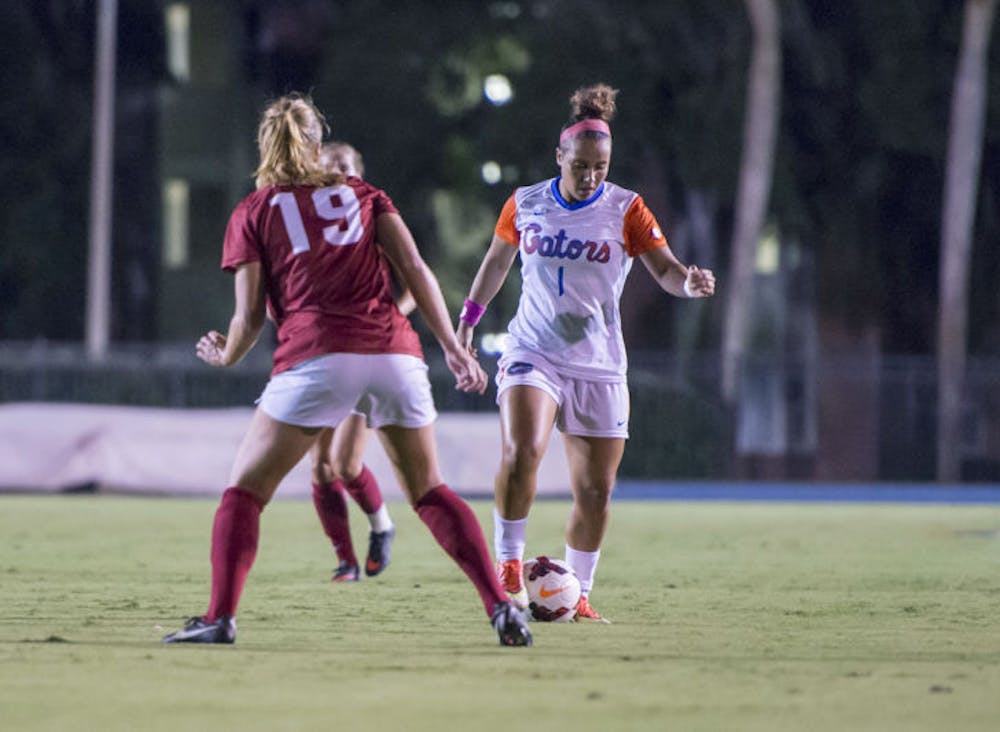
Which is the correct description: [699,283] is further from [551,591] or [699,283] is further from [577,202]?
[551,591]

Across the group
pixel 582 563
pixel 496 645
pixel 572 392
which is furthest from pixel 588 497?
pixel 496 645

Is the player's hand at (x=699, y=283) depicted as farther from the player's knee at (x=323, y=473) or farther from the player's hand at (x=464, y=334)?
the player's knee at (x=323, y=473)

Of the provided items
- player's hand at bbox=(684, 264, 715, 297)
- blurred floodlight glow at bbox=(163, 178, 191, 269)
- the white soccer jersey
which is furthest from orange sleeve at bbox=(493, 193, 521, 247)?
blurred floodlight glow at bbox=(163, 178, 191, 269)

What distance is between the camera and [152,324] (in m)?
37.4

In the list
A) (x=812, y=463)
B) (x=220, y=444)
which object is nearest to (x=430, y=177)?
(x=812, y=463)

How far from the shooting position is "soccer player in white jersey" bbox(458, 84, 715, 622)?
9148mm

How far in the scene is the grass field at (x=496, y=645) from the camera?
618cm

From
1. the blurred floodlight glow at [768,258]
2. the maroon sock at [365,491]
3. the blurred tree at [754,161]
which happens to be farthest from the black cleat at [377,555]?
the blurred floodlight glow at [768,258]

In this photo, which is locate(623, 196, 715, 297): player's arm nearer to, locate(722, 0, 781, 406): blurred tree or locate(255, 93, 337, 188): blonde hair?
locate(255, 93, 337, 188): blonde hair

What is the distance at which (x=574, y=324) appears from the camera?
920 centimetres

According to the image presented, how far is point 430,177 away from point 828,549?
21126 mm

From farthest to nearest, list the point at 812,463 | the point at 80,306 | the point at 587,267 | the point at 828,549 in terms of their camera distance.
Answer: the point at 80,306 → the point at 812,463 → the point at 828,549 → the point at 587,267

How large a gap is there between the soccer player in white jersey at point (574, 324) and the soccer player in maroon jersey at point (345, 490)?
2.09 m

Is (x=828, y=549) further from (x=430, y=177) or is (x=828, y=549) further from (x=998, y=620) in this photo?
(x=430, y=177)
